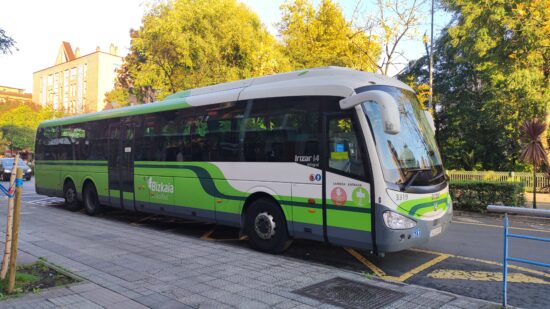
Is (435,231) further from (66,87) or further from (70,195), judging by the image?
(66,87)

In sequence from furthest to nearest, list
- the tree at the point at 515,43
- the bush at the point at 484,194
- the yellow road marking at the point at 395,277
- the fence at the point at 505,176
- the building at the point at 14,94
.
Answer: the building at the point at 14,94 < the fence at the point at 505,176 < the tree at the point at 515,43 < the bush at the point at 484,194 < the yellow road marking at the point at 395,277

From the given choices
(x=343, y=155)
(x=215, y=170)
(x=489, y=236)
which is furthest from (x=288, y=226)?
(x=489, y=236)

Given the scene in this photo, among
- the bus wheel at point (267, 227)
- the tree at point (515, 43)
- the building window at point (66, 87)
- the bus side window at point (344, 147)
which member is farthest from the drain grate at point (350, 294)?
the building window at point (66, 87)

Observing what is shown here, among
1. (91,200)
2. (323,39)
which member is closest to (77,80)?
(323,39)

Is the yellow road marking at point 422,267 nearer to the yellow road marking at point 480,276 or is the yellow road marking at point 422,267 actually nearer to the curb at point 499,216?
the yellow road marking at point 480,276

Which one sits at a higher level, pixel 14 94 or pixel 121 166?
pixel 14 94

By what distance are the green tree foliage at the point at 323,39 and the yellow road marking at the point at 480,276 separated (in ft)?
50.1

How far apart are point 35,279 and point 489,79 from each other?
95.2 feet

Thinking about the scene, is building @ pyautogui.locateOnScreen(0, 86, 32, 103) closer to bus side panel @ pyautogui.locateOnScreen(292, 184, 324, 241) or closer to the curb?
the curb

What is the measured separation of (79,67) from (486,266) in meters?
98.4

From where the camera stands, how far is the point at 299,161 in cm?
736

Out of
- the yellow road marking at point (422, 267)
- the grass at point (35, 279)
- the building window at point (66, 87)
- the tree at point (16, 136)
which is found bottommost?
the yellow road marking at point (422, 267)

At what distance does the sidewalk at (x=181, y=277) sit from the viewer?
4.90m

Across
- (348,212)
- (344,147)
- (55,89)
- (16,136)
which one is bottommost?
(348,212)
